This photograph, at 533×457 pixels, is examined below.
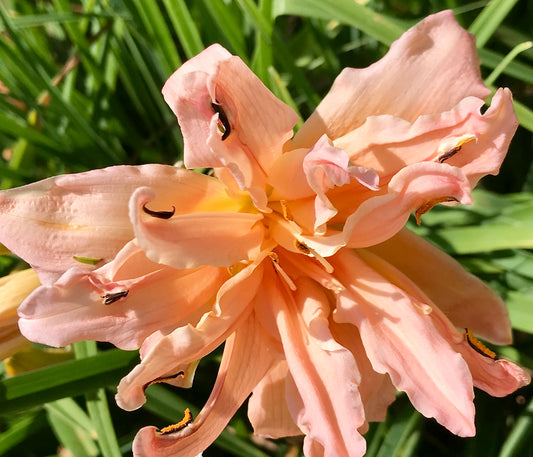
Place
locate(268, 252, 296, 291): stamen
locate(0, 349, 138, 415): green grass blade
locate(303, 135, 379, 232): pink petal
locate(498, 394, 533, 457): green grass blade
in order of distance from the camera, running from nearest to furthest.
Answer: locate(303, 135, 379, 232): pink petal < locate(268, 252, 296, 291): stamen < locate(0, 349, 138, 415): green grass blade < locate(498, 394, 533, 457): green grass blade

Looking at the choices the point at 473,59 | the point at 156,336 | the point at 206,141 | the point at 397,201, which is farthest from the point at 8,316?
the point at 473,59

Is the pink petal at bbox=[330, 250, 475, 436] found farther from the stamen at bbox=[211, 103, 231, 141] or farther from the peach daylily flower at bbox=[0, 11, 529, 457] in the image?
the stamen at bbox=[211, 103, 231, 141]

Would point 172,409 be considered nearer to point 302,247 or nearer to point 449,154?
point 302,247

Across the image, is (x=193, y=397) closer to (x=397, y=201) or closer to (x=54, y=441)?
(x=54, y=441)

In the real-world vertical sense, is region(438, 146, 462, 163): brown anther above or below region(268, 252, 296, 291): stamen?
above

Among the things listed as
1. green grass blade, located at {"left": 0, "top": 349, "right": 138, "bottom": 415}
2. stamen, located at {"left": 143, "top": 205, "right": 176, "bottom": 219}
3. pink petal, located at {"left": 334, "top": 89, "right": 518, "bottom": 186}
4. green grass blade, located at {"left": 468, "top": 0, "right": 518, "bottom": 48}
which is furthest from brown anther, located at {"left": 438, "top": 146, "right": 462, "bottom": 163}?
green grass blade, located at {"left": 0, "top": 349, "right": 138, "bottom": 415}

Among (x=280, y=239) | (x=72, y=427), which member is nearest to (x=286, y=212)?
(x=280, y=239)

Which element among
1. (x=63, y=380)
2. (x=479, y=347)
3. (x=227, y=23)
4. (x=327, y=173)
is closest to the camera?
(x=327, y=173)

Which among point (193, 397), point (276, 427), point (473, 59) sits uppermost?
point (473, 59)
